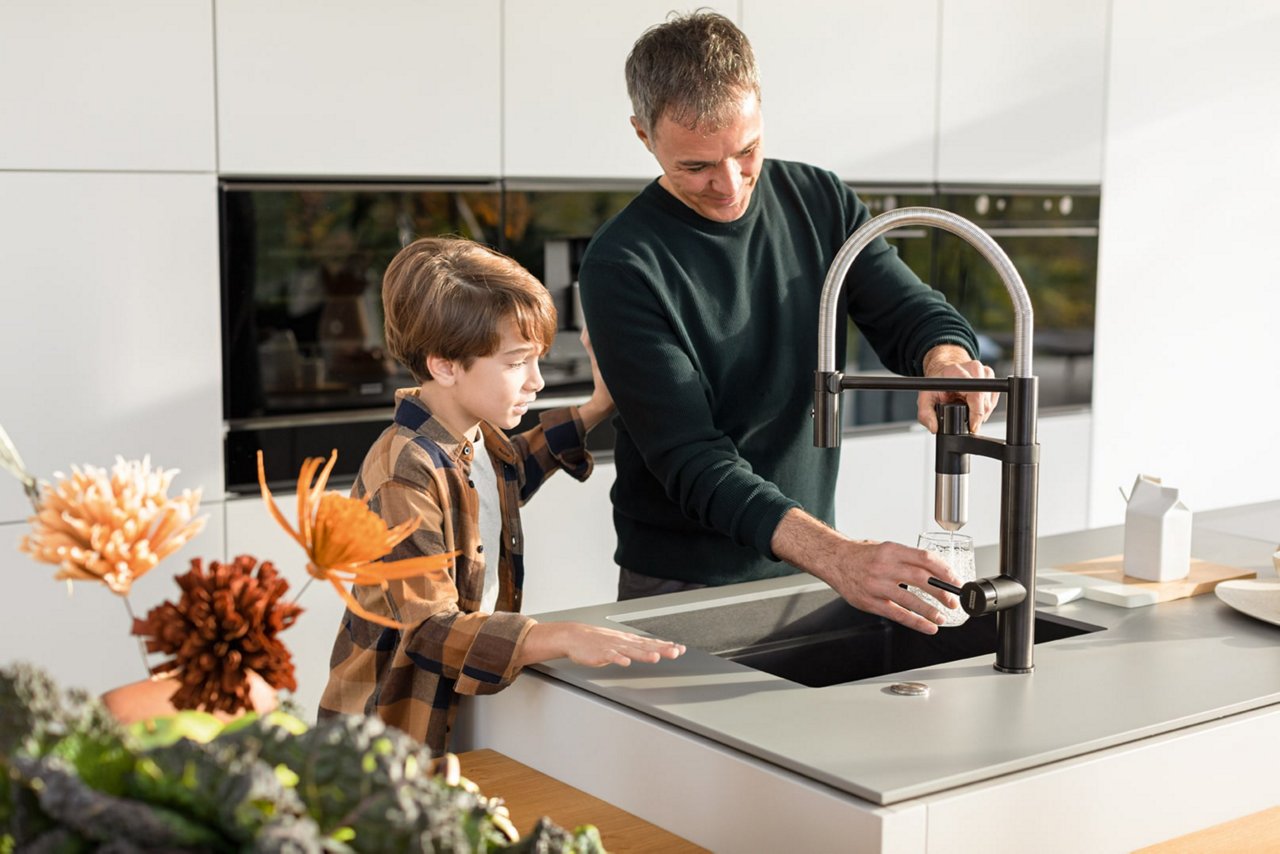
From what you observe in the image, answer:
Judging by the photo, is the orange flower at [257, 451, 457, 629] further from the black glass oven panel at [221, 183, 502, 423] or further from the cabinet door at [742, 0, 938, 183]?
the cabinet door at [742, 0, 938, 183]

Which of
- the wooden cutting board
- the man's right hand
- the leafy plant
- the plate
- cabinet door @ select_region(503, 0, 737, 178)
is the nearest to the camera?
the leafy plant

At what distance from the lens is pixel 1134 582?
175cm

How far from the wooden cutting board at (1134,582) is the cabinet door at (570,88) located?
160 centimetres

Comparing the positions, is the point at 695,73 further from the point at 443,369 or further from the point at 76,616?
the point at 76,616

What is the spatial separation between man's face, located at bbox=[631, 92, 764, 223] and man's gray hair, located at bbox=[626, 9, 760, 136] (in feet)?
0.05

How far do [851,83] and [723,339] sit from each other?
173 cm

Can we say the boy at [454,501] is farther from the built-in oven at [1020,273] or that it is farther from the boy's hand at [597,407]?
the built-in oven at [1020,273]

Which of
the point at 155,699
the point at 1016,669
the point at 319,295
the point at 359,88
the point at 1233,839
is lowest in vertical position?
the point at 1233,839

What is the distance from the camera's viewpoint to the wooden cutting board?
167cm

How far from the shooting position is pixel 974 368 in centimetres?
165

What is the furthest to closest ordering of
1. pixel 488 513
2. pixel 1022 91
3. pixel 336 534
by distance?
1. pixel 1022 91
2. pixel 488 513
3. pixel 336 534

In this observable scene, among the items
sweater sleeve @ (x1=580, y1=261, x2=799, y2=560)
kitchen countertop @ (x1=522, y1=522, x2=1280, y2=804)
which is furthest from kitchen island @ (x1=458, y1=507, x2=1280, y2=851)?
sweater sleeve @ (x1=580, y1=261, x2=799, y2=560)

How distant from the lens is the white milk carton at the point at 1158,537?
68.7 inches

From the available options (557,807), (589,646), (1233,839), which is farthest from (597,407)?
(1233,839)
